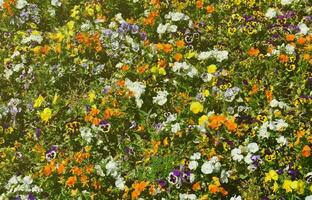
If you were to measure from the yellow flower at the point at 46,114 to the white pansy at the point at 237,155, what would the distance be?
2808mm

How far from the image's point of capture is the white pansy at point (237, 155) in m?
6.44

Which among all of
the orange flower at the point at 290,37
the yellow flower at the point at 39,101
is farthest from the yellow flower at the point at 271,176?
the yellow flower at the point at 39,101

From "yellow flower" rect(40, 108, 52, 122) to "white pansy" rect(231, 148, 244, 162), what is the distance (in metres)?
2.81

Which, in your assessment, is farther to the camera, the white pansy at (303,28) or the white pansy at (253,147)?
the white pansy at (303,28)

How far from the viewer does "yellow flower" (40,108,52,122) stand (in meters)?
7.55

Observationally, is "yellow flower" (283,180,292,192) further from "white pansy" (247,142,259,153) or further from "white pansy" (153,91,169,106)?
"white pansy" (153,91,169,106)

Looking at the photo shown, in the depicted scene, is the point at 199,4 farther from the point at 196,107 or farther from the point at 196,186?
the point at 196,186

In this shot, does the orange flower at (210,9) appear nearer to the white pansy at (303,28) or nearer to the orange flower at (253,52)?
the orange flower at (253,52)

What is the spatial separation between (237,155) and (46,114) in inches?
115

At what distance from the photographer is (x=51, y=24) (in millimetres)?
9234

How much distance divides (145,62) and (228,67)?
133cm

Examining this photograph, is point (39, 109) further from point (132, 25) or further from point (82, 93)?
point (132, 25)

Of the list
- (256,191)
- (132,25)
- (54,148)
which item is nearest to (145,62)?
(132,25)

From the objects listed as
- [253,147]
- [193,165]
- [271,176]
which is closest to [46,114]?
[193,165]
